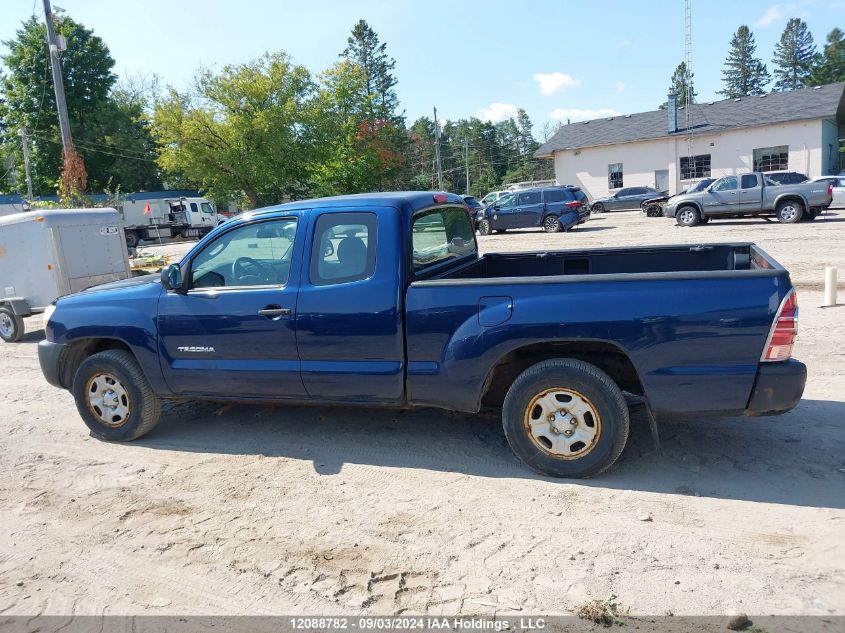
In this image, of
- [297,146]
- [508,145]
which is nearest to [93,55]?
[297,146]

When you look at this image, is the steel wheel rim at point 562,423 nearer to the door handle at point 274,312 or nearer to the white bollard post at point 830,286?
the door handle at point 274,312

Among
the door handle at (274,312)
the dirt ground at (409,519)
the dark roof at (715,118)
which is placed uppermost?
the dark roof at (715,118)

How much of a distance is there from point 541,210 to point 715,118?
62.4 ft

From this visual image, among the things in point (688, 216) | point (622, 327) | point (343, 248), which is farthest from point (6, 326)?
point (688, 216)

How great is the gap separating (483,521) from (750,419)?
260 centimetres

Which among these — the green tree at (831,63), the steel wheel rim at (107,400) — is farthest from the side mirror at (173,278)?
the green tree at (831,63)

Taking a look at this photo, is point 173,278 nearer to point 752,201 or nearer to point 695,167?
point 752,201

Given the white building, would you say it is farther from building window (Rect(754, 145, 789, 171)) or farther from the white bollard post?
the white bollard post

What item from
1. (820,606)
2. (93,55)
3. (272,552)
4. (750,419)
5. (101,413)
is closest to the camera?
(820,606)

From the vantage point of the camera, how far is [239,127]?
38031 mm

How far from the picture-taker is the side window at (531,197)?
25.0 metres

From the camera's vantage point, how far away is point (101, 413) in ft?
18.0

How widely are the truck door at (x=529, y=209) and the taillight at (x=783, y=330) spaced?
2157 cm

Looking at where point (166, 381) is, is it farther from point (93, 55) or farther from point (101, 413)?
point (93, 55)
